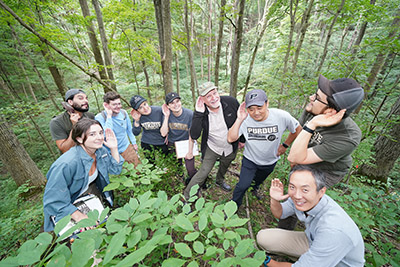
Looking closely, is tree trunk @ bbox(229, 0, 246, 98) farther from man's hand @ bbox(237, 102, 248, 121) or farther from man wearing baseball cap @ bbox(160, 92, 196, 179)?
man's hand @ bbox(237, 102, 248, 121)

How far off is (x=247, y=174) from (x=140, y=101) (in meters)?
2.73

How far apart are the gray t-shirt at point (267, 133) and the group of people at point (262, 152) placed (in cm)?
2

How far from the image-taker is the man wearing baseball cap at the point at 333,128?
155 cm

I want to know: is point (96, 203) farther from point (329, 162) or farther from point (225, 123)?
point (329, 162)

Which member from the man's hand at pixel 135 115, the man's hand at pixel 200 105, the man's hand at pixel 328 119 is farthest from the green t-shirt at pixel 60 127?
the man's hand at pixel 328 119

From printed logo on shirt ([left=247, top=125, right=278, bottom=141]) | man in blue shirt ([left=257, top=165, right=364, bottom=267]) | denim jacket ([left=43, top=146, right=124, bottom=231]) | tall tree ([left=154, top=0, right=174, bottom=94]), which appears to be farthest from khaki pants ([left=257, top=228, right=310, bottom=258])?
tall tree ([left=154, top=0, right=174, bottom=94])

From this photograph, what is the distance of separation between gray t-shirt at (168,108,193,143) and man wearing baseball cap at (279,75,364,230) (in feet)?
7.40

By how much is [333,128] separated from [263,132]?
904 mm

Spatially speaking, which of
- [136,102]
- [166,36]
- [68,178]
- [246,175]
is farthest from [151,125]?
[246,175]

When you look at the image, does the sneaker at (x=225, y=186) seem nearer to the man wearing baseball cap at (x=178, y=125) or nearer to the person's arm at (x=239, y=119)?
the man wearing baseball cap at (x=178, y=125)

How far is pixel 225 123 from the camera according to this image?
2.82m

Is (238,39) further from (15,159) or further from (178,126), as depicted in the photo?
(15,159)

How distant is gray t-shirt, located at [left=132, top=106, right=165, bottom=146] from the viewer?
3.49 meters

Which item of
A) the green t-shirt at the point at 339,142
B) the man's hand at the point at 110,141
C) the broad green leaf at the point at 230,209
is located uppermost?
the green t-shirt at the point at 339,142
